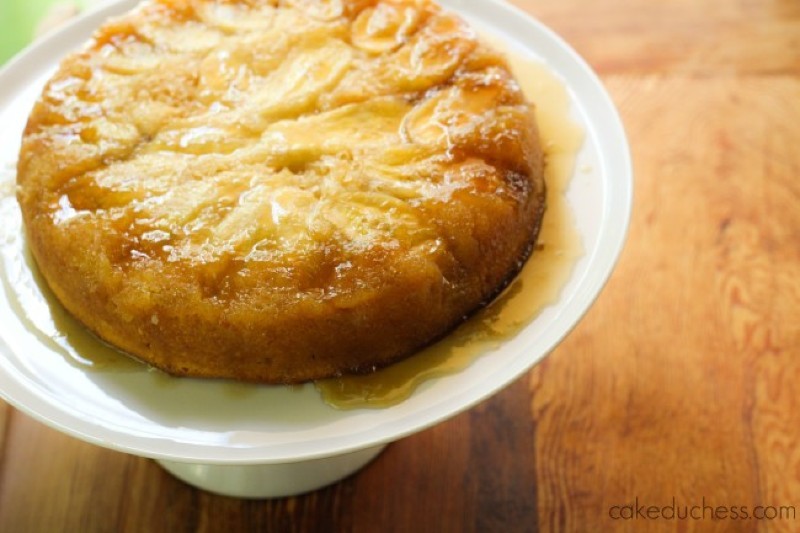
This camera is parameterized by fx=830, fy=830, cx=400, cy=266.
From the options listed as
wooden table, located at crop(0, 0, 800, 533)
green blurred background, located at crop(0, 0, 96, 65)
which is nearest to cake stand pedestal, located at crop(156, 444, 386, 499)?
wooden table, located at crop(0, 0, 800, 533)

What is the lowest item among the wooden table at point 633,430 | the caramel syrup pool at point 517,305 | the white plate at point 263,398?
the wooden table at point 633,430

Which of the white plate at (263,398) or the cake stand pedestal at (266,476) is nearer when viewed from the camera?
the white plate at (263,398)

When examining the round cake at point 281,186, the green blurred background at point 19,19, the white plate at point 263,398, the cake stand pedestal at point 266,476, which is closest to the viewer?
the white plate at point 263,398

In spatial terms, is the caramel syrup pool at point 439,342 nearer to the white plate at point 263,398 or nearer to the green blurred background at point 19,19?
the white plate at point 263,398

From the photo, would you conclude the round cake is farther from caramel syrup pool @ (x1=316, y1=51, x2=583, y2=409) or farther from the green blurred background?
the green blurred background

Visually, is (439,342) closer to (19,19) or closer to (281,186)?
(281,186)

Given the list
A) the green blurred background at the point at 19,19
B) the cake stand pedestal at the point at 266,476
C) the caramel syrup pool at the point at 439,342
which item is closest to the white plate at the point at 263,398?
the caramel syrup pool at the point at 439,342

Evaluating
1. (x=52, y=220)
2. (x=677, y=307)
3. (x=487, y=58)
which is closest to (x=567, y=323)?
(x=487, y=58)
